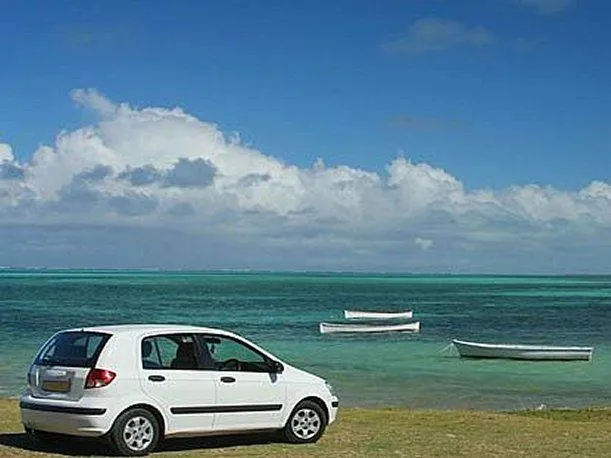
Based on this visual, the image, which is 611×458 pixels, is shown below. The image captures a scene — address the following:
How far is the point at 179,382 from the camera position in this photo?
14.8 metres

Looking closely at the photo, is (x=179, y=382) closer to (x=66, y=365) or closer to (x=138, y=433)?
(x=138, y=433)

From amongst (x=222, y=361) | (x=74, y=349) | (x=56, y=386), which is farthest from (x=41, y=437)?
(x=222, y=361)

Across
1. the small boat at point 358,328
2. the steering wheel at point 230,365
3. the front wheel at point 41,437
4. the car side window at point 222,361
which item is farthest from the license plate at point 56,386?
the small boat at point 358,328

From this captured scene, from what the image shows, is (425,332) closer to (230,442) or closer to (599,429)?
(599,429)

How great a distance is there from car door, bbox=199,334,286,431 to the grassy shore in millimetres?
421

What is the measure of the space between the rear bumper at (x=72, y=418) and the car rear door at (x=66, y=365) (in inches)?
4.8

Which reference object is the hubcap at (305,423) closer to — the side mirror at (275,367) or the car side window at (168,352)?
the side mirror at (275,367)

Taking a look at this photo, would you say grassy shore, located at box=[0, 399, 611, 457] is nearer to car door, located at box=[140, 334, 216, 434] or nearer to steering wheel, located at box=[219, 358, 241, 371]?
car door, located at box=[140, 334, 216, 434]

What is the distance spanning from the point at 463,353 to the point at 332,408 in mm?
38376

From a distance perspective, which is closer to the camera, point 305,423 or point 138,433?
point 138,433

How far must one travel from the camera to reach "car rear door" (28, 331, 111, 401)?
14297 mm

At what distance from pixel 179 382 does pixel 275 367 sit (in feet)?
5.58

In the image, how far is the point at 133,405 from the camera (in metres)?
14.4

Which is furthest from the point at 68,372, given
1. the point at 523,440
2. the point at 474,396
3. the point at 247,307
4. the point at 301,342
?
the point at 247,307
